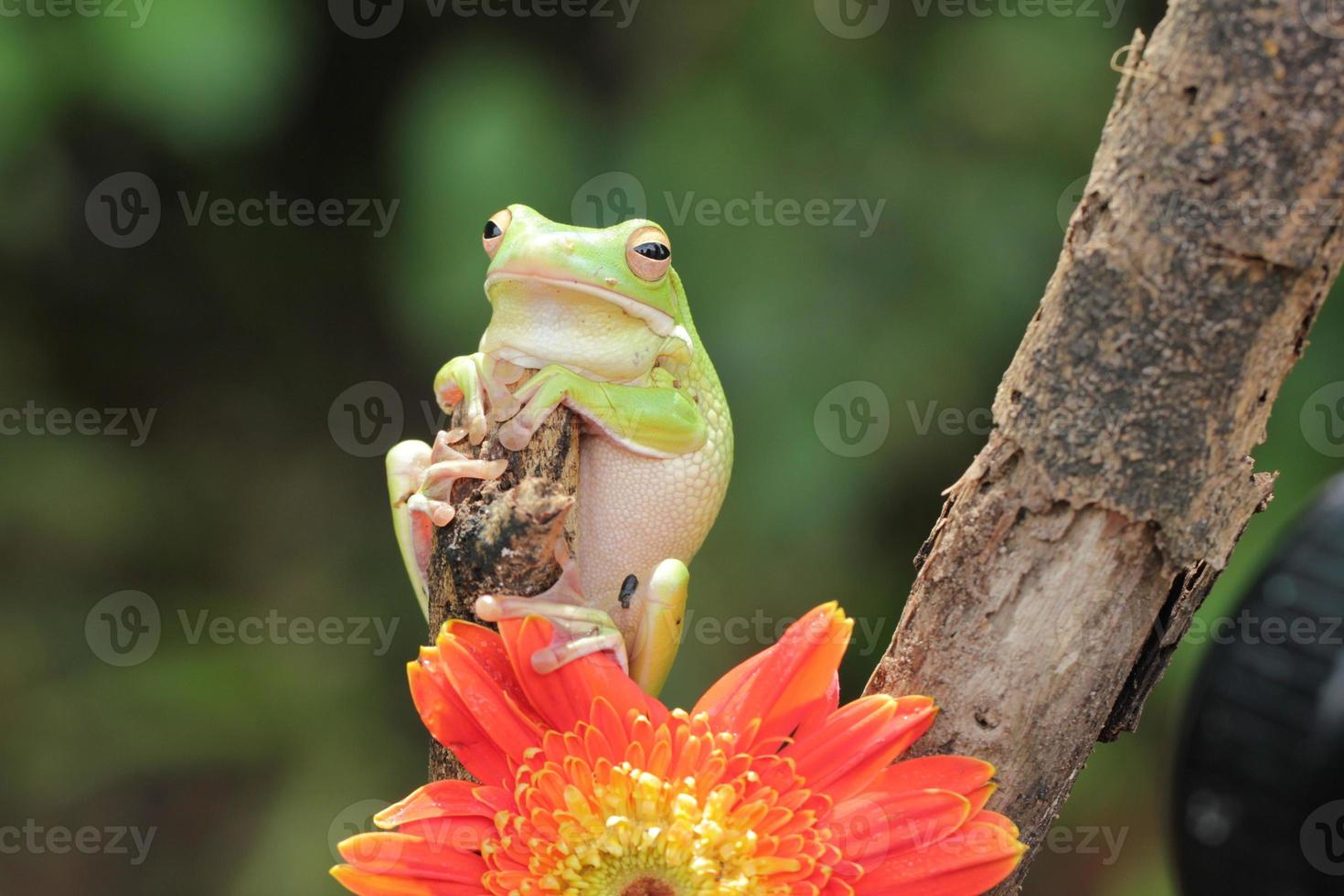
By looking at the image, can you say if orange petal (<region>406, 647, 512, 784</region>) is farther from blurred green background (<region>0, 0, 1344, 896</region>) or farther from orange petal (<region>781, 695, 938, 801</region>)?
blurred green background (<region>0, 0, 1344, 896</region>)

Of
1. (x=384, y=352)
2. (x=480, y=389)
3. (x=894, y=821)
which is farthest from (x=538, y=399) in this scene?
(x=384, y=352)

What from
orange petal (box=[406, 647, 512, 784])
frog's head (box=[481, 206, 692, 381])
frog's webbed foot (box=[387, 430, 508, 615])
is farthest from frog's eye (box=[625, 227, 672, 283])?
orange petal (box=[406, 647, 512, 784])

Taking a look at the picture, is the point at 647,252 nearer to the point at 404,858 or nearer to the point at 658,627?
the point at 658,627

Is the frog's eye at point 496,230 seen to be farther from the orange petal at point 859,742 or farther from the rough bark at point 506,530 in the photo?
the orange petal at point 859,742

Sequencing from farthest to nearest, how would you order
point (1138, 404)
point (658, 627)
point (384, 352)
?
point (384, 352)
point (658, 627)
point (1138, 404)

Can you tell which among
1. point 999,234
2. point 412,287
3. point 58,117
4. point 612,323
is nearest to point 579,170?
point 412,287

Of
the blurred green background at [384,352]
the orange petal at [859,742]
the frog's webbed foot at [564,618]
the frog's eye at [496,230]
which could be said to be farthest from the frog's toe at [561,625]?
the blurred green background at [384,352]

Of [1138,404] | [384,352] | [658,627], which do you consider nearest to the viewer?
[1138,404]
